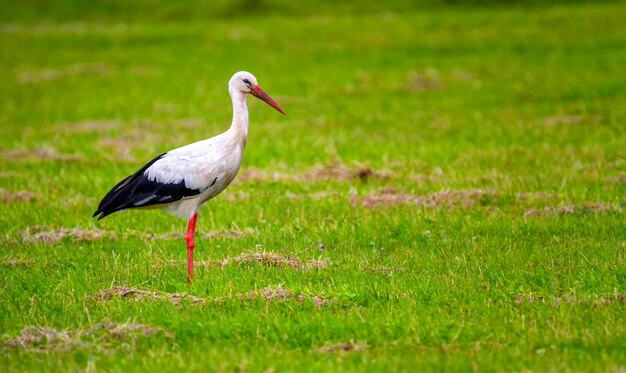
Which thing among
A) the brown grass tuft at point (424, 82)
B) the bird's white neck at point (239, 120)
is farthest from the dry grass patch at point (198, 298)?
the brown grass tuft at point (424, 82)

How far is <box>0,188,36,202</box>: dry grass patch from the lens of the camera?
13.6m

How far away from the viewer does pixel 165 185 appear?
9.94 meters

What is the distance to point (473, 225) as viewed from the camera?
11188 mm

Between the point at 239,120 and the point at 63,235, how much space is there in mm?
2892

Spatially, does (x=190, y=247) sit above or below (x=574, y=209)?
above

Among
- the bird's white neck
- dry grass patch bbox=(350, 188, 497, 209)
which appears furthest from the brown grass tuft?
the bird's white neck

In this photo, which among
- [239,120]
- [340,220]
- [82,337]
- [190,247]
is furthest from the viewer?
[340,220]

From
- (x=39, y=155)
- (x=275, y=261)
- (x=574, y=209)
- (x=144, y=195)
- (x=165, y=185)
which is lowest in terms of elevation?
(x=574, y=209)

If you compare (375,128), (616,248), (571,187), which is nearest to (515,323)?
(616,248)

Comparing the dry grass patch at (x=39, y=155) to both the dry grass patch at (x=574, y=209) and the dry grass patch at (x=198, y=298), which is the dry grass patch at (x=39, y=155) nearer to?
the dry grass patch at (x=198, y=298)

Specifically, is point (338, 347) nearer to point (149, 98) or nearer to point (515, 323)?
point (515, 323)

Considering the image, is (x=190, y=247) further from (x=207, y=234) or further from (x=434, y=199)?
(x=434, y=199)

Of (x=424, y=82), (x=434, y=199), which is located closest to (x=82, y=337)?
(x=434, y=199)

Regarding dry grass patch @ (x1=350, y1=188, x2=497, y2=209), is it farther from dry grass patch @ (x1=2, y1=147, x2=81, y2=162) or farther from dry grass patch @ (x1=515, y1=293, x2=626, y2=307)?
dry grass patch @ (x1=2, y1=147, x2=81, y2=162)
